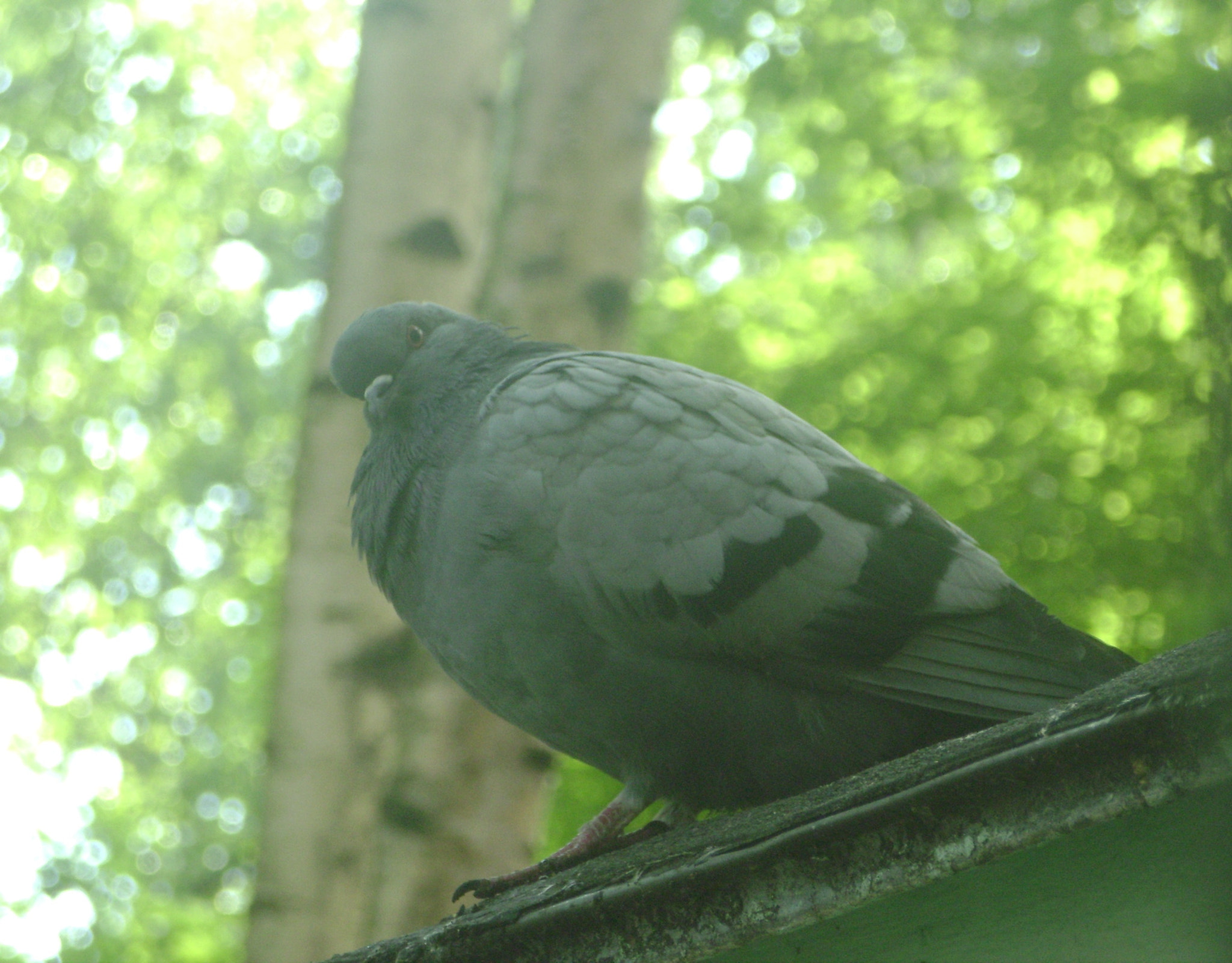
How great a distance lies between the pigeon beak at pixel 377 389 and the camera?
10.9 feet

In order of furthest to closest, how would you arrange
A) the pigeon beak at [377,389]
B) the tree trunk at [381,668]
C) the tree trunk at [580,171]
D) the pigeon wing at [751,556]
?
the tree trunk at [580,171] → the tree trunk at [381,668] → the pigeon beak at [377,389] → the pigeon wing at [751,556]

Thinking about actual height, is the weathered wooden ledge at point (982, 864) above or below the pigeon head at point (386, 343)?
below

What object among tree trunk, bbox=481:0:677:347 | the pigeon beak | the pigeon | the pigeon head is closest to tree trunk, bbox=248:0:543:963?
tree trunk, bbox=481:0:677:347

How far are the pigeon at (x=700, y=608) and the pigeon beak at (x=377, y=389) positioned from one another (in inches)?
23.4

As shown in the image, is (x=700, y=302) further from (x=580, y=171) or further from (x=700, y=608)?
(x=700, y=608)

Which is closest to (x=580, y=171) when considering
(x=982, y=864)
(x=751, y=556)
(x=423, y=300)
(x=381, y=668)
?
(x=423, y=300)

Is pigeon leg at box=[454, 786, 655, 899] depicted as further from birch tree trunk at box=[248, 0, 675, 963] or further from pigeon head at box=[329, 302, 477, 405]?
birch tree trunk at box=[248, 0, 675, 963]

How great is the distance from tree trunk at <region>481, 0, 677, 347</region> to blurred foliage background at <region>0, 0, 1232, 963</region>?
1.40 ft

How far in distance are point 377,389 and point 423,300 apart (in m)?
1.49

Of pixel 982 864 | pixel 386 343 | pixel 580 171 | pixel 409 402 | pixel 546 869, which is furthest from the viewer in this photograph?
pixel 580 171

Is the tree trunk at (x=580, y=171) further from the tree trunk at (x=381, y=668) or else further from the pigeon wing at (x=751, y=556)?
the pigeon wing at (x=751, y=556)

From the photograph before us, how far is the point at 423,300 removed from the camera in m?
4.74

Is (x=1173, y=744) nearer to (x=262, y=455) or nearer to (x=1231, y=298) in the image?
(x=1231, y=298)

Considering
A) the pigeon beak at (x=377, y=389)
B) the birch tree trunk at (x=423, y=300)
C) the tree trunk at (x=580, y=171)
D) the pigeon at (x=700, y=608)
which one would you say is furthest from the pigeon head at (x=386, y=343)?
the tree trunk at (x=580, y=171)
